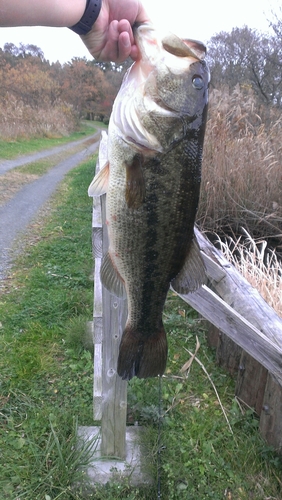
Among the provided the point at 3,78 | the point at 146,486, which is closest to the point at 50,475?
the point at 146,486

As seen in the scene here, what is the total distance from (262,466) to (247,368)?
71 cm

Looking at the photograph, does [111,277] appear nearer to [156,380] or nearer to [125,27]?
[125,27]

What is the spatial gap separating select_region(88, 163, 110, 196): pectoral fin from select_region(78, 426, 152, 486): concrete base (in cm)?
190

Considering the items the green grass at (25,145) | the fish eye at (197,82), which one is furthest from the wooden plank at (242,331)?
the green grass at (25,145)

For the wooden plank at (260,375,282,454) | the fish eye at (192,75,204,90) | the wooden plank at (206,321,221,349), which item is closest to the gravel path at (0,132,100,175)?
the wooden plank at (206,321,221,349)

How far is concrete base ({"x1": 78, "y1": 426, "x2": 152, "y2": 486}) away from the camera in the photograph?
2584 millimetres

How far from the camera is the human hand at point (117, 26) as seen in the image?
1400 mm

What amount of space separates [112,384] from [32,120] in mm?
19190

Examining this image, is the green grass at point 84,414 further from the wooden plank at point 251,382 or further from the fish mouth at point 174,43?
the fish mouth at point 174,43

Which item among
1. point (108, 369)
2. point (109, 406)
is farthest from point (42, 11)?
point (109, 406)

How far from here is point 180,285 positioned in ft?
5.24

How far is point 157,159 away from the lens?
1.40m

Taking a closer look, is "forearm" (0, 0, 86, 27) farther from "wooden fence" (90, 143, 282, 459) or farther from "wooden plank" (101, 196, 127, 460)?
"wooden plank" (101, 196, 127, 460)

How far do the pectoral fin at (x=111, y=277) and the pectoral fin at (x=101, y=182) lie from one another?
10.3 inches
